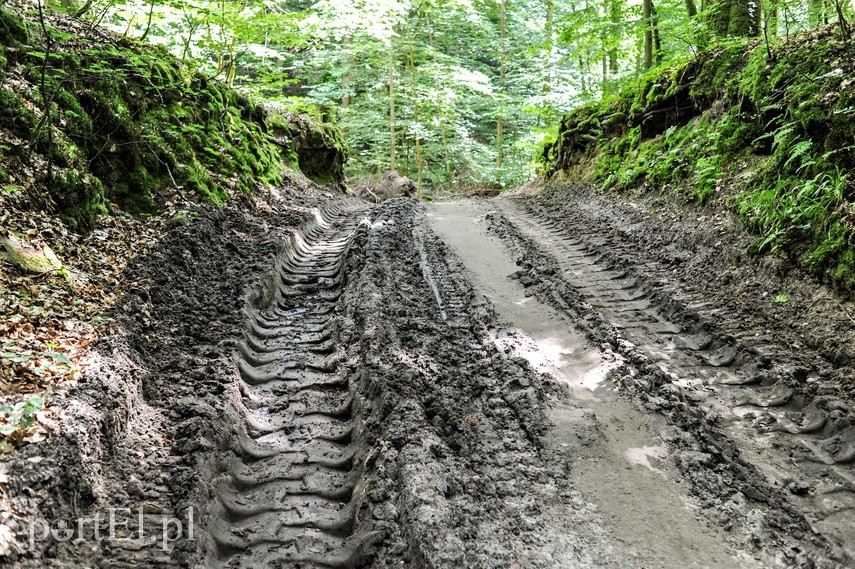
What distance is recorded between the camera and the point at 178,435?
329cm

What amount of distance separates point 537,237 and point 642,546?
20.1ft

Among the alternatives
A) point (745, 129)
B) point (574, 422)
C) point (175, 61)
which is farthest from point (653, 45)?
point (574, 422)

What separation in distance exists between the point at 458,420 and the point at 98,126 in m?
5.01

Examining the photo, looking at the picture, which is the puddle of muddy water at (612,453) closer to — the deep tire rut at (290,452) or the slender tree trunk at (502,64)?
the deep tire rut at (290,452)

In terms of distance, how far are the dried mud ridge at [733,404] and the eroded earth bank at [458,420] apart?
0.02 meters

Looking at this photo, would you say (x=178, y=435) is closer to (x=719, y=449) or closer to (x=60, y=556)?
(x=60, y=556)

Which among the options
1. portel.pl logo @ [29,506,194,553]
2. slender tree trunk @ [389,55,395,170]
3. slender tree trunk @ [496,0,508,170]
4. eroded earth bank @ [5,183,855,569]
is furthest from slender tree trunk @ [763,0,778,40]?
slender tree trunk @ [496,0,508,170]

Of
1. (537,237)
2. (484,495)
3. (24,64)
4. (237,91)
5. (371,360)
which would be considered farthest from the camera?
(237,91)

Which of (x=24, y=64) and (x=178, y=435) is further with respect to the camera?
(x=24, y=64)

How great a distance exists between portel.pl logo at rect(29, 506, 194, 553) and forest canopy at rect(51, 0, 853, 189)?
7.96m

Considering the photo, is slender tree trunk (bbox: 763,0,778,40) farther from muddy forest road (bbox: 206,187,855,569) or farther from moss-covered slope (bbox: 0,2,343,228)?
moss-covered slope (bbox: 0,2,343,228)

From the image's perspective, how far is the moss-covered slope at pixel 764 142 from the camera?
500cm

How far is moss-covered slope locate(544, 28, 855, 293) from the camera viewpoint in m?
5.00

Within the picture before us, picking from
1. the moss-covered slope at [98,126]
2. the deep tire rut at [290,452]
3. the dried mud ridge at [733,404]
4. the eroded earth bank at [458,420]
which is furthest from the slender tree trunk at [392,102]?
the deep tire rut at [290,452]
